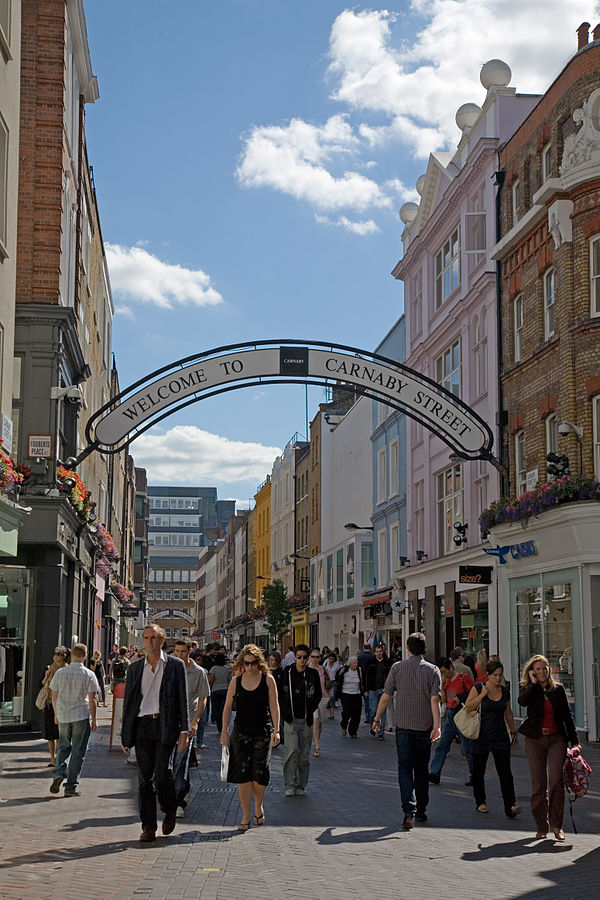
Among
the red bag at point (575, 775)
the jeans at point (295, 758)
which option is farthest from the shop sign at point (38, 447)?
the red bag at point (575, 775)

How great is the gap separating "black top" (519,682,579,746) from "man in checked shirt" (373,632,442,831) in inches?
37.8

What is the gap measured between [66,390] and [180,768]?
11.9m

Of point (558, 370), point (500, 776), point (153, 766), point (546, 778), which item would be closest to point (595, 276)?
point (558, 370)

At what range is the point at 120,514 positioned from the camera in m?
62.6

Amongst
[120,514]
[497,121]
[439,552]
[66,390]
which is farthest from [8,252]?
[120,514]

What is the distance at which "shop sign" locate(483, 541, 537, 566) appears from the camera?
24844 mm

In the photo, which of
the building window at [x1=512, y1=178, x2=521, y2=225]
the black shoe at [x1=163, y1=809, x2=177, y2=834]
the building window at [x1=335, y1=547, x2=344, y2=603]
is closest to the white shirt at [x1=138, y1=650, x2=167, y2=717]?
the black shoe at [x1=163, y1=809, x2=177, y2=834]

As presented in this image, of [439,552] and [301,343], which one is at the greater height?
[301,343]

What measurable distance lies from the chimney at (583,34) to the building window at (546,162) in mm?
2137

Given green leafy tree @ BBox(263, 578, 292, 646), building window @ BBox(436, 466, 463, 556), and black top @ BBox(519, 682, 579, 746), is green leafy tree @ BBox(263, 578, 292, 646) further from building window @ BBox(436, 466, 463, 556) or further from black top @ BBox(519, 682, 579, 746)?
black top @ BBox(519, 682, 579, 746)

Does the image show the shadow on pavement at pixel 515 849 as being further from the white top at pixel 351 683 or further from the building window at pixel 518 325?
the building window at pixel 518 325

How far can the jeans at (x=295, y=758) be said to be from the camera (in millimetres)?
13711

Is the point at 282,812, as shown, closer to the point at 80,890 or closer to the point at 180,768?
the point at 180,768

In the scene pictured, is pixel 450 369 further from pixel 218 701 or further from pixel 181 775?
pixel 181 775
